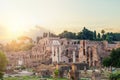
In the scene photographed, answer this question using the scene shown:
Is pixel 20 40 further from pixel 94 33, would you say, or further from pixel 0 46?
pixel 94 33

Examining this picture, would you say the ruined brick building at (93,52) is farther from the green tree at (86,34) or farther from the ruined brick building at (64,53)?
the green tree at (86,34)

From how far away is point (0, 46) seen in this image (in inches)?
4077

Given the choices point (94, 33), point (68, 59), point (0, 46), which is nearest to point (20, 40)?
point (0, 46)

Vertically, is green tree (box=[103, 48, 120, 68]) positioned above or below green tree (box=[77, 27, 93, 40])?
below

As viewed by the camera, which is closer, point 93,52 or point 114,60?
point 114,60

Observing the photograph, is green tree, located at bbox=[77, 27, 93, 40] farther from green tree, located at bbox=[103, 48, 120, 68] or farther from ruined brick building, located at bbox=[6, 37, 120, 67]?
green tree, located at bbox=[103, 48, 120, 68]

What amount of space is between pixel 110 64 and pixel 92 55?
21.9m

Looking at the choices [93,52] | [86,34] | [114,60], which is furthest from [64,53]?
[114,60]

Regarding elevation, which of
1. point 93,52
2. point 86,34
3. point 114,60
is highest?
point 86,34

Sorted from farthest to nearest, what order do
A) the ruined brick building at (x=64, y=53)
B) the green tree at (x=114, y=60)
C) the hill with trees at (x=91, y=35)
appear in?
the hill with trees at (x=91, y=35), the ruined brick building at (x=64, y=53), the green tree at (x=114, y=60)

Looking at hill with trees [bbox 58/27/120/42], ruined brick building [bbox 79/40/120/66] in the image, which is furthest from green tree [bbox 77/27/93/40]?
ruined brick building [bbox 79/40/120/66]

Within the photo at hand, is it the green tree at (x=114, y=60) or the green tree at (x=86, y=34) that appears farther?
the green tree at (x=86, y=34)

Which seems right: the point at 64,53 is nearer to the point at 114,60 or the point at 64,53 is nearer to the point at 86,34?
the point at 86,34

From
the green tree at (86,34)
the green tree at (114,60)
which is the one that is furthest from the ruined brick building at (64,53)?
the green tree at (114,60)
